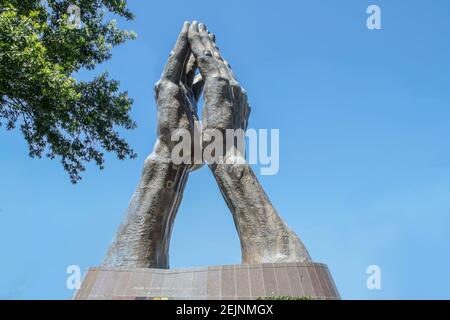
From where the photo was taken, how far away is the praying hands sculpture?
35.8 feet

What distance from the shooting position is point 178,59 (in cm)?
1277

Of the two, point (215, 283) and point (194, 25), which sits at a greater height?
point (194, 25)

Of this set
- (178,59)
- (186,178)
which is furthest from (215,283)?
(178,59)

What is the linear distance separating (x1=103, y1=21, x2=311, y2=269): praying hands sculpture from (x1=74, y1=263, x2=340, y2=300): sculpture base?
43cm

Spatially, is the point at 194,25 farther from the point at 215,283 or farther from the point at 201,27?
the point at 215,283

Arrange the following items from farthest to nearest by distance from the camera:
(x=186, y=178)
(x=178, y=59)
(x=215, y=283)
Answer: (x=178, y=59) < (x=186, y=178) < (x=215, y=283)

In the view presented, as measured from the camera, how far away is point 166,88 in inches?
491

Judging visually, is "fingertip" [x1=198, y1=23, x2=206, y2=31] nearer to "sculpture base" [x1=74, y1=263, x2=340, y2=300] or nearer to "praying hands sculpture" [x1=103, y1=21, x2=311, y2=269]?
"praying hands sculpture" [x1=103, y1=21, x2=311, y2=269]

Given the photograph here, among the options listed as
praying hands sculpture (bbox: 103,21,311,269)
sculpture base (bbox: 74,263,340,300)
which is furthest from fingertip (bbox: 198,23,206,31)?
sculpture base (bbox: 74,263,340,300)

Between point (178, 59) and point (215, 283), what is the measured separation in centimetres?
569

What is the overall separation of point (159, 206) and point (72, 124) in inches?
180

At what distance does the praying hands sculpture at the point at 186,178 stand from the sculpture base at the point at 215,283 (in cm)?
43

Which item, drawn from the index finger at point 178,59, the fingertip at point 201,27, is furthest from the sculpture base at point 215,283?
the fingertip at point 201,27

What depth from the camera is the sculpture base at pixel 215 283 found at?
9.92m
